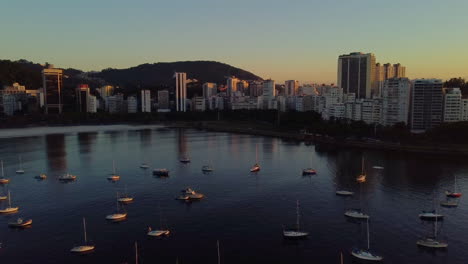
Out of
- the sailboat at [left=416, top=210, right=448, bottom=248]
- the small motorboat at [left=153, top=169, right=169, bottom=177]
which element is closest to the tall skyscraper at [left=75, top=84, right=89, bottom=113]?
the small motorboat at [left=153, top=169, right=169, bottom=177]

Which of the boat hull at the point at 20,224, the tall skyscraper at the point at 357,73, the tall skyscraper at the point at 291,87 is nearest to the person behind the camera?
the boat hull at the point at 20,224

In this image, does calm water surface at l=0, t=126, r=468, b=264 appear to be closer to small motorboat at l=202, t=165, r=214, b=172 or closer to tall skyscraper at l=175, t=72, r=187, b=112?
small motorboat at l=202, t=165, r=214, b=172

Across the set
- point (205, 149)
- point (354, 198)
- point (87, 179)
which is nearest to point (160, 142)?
point (205, 149)

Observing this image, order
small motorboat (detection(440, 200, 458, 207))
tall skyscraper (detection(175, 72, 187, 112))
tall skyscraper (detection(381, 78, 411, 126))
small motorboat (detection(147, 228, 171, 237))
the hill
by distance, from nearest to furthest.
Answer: small motorboat (detection(147, 228, 171, 237)) → small motorboat (detection(440, 200, 458, 207)) → tall skyscraper (detection(381, 78, 411, 126)) → tall skyscraper (detection(175, 72, 187, 112)) → the hill

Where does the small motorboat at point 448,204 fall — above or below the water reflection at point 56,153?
below

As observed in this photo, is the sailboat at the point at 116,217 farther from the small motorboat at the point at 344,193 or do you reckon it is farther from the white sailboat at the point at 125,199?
the small motorboat at the point at 344,193

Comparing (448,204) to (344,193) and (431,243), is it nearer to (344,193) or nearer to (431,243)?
(344,193)

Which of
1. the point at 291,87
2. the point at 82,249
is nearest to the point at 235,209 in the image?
the point at 82,249

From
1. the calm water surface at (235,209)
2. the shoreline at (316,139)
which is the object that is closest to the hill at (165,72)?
the shoreline at (316,139)
